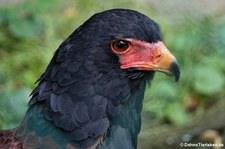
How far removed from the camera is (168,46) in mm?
6801

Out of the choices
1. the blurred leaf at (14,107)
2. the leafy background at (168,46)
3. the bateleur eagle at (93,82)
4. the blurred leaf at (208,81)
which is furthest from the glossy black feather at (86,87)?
the blurred leaf at (208,81)

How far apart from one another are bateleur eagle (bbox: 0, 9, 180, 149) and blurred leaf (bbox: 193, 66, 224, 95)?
2491 mm

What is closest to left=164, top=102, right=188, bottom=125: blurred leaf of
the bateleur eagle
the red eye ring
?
the bateleur eagle

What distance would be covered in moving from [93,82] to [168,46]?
2790 mm

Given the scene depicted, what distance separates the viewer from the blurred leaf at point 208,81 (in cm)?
659

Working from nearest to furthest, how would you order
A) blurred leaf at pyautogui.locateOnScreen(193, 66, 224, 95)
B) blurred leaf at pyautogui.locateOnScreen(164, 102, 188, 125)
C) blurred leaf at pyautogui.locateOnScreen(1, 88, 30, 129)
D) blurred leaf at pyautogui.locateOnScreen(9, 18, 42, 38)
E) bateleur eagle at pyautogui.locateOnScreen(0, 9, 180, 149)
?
bateleur eagle at pyautogui.locateOnScreen(0, 9, 180, 149), blurred leaf at pyautogui.locateOnScreen(1, 88, 30, 129), blurred leaf at pyautogui.locateOnScreen(164, 102, 188, 125), blurred leaf at pyautogui.locateOnScreen(193, 66, 224, 95), blurred leaf at pyautogui.locateOnScreen(9, 18, 42, 38)

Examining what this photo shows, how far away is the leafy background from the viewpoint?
21.2ft

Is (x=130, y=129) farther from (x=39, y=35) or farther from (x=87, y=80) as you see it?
(x=39, y=35)

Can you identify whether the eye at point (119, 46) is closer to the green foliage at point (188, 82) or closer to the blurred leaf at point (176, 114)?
the green foliage at point (188, 82)

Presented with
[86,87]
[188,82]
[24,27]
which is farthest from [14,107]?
[188,82]

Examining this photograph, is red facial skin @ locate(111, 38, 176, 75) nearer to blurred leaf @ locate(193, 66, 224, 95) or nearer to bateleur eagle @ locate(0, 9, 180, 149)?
bateleur eagle @ locate(0, 9, 180, 149)

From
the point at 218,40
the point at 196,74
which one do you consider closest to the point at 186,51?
the point at 196,74

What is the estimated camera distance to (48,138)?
13.3ft

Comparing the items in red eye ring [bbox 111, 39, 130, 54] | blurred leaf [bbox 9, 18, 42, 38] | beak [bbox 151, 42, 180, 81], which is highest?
blurred leaf [bbox 9, 18, 42, 38]
